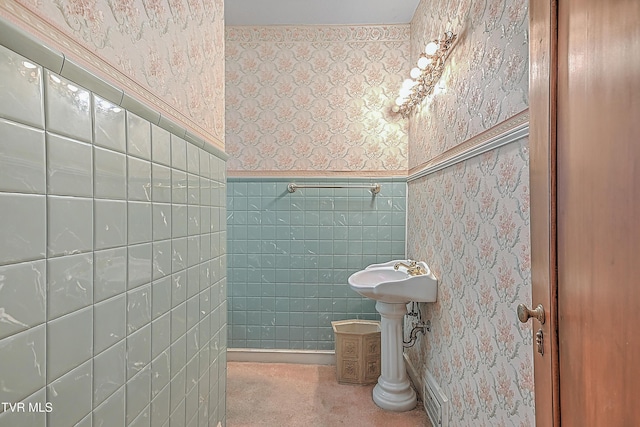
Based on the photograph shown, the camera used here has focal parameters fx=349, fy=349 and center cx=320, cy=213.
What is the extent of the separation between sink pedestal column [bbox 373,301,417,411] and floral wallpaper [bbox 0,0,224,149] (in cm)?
145

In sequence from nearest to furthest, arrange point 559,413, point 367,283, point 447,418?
point 559,413 → point 447,418 → point 367,283

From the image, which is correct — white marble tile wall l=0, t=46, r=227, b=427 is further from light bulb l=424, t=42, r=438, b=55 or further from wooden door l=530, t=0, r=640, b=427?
light bulb l=424, t=42, r=438, b=55

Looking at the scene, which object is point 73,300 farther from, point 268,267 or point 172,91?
point 268,267

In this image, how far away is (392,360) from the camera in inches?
86.5

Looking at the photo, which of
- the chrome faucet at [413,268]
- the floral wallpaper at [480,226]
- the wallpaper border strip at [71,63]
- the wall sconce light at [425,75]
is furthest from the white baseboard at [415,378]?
the wallpaper border strip at [71,63]

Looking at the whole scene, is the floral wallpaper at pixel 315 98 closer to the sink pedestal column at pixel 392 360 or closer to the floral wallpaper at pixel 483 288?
the floral wallpaper at pixel 483 288

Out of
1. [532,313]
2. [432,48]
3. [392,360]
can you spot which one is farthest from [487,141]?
[392,360]

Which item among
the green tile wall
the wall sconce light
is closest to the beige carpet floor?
the green tile wall

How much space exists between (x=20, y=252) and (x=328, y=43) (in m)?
2.70

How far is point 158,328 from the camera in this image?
979 mm

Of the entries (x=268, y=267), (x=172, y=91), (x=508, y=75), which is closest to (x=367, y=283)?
(x=268, y=267)

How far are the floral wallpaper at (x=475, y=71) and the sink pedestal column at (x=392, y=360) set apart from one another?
3.27 feet

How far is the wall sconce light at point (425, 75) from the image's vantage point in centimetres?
183

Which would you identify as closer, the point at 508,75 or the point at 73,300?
the point at 73,300
